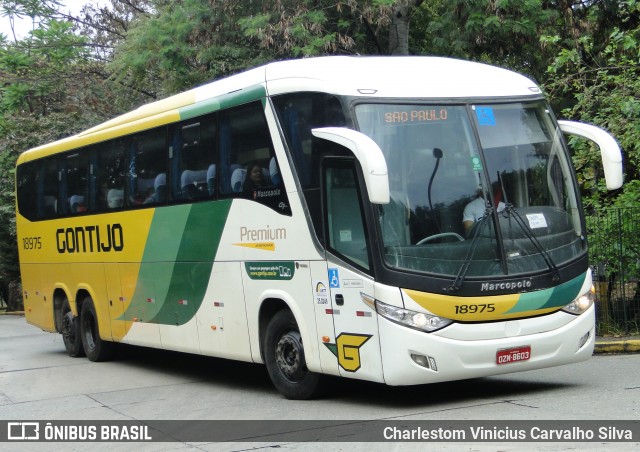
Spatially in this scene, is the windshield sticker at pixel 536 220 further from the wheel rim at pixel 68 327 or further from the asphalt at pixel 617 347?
the wheel rim at pixel 68 327

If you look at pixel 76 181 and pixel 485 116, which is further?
pixel 76 181

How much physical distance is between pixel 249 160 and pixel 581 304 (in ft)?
13.0

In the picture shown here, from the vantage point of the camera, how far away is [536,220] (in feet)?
32.3

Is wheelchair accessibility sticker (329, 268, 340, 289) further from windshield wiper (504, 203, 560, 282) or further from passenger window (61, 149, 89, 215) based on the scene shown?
passenger window (61, 149, 89, 215)

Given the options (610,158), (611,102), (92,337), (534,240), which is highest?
(611,102)

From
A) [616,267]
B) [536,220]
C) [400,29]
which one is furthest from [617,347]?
[400,29]

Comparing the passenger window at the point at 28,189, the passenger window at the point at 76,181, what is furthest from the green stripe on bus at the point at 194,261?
the passenger window at the point at 28,189

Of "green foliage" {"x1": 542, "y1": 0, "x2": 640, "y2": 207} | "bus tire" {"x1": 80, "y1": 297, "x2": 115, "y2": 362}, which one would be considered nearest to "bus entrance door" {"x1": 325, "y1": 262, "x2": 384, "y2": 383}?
"green foliage" {"x1": 542, "y1": 0, "x2": 640, "y2": 207}

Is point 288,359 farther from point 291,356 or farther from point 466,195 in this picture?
point 466,195

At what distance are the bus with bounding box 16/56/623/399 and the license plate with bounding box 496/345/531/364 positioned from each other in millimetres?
21

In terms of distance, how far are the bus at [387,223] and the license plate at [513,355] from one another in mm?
21

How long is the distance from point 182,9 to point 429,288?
14546 mm

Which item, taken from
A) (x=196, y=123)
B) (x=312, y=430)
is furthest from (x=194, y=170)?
(x=312, y=430)

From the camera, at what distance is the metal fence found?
15438 millimetres
